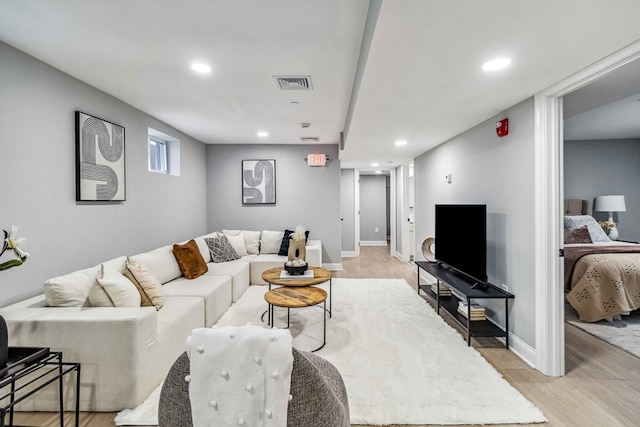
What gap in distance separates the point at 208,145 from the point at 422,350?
195 inches

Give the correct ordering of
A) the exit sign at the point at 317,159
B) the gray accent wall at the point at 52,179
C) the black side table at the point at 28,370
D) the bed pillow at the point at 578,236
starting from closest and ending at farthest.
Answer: the black side table at the point at 28,370 → the gray accent wall at the point at 52,179 → the bed pillow at the point at 578,236 → the exit sign at the point at 317,159

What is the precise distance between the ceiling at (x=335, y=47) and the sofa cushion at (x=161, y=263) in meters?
1.68

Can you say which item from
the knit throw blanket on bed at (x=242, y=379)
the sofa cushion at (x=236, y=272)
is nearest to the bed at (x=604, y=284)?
the knit throw blanket on bed at (x=242, y=379)

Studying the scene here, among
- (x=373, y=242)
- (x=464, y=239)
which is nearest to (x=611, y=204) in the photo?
(x=464, y=239)

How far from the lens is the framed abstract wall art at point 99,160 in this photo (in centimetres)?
264

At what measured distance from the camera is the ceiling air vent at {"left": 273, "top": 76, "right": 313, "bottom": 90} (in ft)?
8.64

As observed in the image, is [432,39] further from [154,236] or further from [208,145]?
[208,145]

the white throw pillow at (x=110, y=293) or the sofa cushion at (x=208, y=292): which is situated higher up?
the white throw pillow at (x=110, y=293)

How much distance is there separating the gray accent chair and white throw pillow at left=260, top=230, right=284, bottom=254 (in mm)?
4262

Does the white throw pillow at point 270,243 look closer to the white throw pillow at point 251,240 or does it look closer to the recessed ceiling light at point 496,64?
the white throw pillow at point 251,240

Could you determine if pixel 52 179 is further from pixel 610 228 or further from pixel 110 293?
pixel 610 228

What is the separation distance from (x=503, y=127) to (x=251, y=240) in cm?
405

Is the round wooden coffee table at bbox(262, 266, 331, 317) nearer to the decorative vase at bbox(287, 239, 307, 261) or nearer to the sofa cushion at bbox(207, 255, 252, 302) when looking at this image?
the decorative vase at bbox(287, 239, 307, 261)

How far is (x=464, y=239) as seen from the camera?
3178 mm
